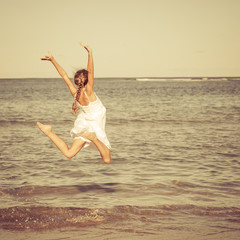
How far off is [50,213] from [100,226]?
3.27ft

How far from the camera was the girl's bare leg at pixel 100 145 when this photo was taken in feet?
20.8

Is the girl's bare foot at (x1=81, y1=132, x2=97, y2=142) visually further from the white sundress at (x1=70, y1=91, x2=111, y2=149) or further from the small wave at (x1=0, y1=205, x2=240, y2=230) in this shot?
the small wave at (x1=0, y1=205, x2=240, y2=230)

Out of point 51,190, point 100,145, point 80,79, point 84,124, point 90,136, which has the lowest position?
point 51,190

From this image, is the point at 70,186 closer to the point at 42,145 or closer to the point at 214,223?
the point at 214,223

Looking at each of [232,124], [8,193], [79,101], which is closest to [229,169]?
[79,101]

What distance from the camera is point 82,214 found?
593 centimetres

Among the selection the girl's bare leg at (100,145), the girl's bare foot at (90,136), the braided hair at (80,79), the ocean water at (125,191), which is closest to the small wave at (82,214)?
the ocean water at (125,191)

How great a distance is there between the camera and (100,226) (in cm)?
539

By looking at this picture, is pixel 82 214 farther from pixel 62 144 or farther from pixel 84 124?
pixel 84 124

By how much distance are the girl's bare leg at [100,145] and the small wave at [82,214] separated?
83cm

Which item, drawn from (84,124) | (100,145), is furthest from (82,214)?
(84,124)

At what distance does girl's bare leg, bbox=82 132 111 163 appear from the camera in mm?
6328

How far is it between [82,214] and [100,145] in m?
1.16

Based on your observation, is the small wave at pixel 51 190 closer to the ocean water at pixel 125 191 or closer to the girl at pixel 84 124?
the ocean water at pixel 125 191
